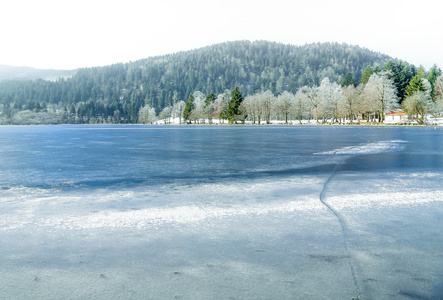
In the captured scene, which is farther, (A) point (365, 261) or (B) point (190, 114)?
(B) point (190, 114)

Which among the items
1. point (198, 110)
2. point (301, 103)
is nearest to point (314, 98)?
point (301, 103)

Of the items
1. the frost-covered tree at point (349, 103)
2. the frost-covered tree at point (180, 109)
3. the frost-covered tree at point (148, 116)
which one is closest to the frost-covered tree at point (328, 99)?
the frost-covered tree at point (349, 103)

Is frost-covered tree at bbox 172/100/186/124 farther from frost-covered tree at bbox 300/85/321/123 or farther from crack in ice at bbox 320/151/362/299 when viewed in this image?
crack in ice at bbox 320/151/362/299

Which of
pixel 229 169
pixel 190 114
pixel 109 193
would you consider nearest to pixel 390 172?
pixel 229 169

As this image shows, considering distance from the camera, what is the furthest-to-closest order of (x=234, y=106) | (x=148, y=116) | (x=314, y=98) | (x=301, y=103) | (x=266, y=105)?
(x=148, y=116)
(x=266, y=105)
(x=234, y=106)
(x=301, y=103)
(x=314, y=98)

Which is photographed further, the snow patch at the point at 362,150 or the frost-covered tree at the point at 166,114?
the frost-covered tree at the point at 166,114

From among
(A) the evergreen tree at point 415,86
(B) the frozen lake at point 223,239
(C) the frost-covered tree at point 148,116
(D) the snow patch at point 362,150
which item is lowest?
(B) the frozen lake at point 223,239

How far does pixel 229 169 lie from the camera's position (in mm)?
13531

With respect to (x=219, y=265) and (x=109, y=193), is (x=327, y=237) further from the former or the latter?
(x=109, y=193)

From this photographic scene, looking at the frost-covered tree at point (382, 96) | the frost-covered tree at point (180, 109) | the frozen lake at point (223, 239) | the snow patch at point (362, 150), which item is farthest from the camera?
the frost-covered tree at point (180, 109)

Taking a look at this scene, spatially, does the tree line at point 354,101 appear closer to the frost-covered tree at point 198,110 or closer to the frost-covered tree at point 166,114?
the frost-covered tree at point 198,110

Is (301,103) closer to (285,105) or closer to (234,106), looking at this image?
(285,105)

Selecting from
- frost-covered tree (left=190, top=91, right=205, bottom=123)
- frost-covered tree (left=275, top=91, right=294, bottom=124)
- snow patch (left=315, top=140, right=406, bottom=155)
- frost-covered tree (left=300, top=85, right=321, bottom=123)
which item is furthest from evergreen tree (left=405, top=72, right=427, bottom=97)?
snow patch (left=315, top=140, right=406, bottom=155)

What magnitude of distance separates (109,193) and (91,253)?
4.41 m
